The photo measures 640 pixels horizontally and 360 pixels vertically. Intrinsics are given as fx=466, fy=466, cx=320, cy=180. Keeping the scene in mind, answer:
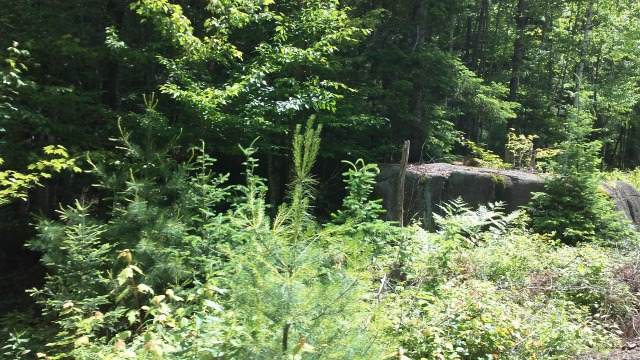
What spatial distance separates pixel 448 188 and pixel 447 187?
0.10 feet

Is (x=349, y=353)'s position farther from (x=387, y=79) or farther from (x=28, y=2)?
(x=387, y=79)

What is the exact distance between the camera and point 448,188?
9.35m

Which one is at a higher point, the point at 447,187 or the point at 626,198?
the point at 447,187

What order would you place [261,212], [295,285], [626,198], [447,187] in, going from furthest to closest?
[626,198]
[447,187]
[261,212]
[295,285]

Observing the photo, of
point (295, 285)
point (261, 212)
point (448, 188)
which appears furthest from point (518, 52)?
point (295, 285)

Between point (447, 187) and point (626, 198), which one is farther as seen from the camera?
point (626, 198)

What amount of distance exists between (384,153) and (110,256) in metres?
7.15

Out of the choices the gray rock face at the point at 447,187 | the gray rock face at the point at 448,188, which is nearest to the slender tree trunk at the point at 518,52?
the gray rock face at the point at 448,188

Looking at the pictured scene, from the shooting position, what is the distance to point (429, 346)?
152 inches

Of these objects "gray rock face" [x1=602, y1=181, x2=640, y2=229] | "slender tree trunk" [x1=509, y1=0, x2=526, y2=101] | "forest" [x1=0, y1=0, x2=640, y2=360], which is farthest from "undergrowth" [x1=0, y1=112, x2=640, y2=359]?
"slender tree trunk" [x1=509, y1=0, x2=526, y2=101]

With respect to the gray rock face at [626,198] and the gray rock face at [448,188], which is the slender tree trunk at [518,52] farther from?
the gray rock face at [448,188]

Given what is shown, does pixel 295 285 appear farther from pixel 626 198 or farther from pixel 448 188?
pixel 626 198

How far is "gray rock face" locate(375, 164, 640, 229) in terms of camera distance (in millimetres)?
9125

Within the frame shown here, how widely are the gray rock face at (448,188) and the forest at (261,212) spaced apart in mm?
605
